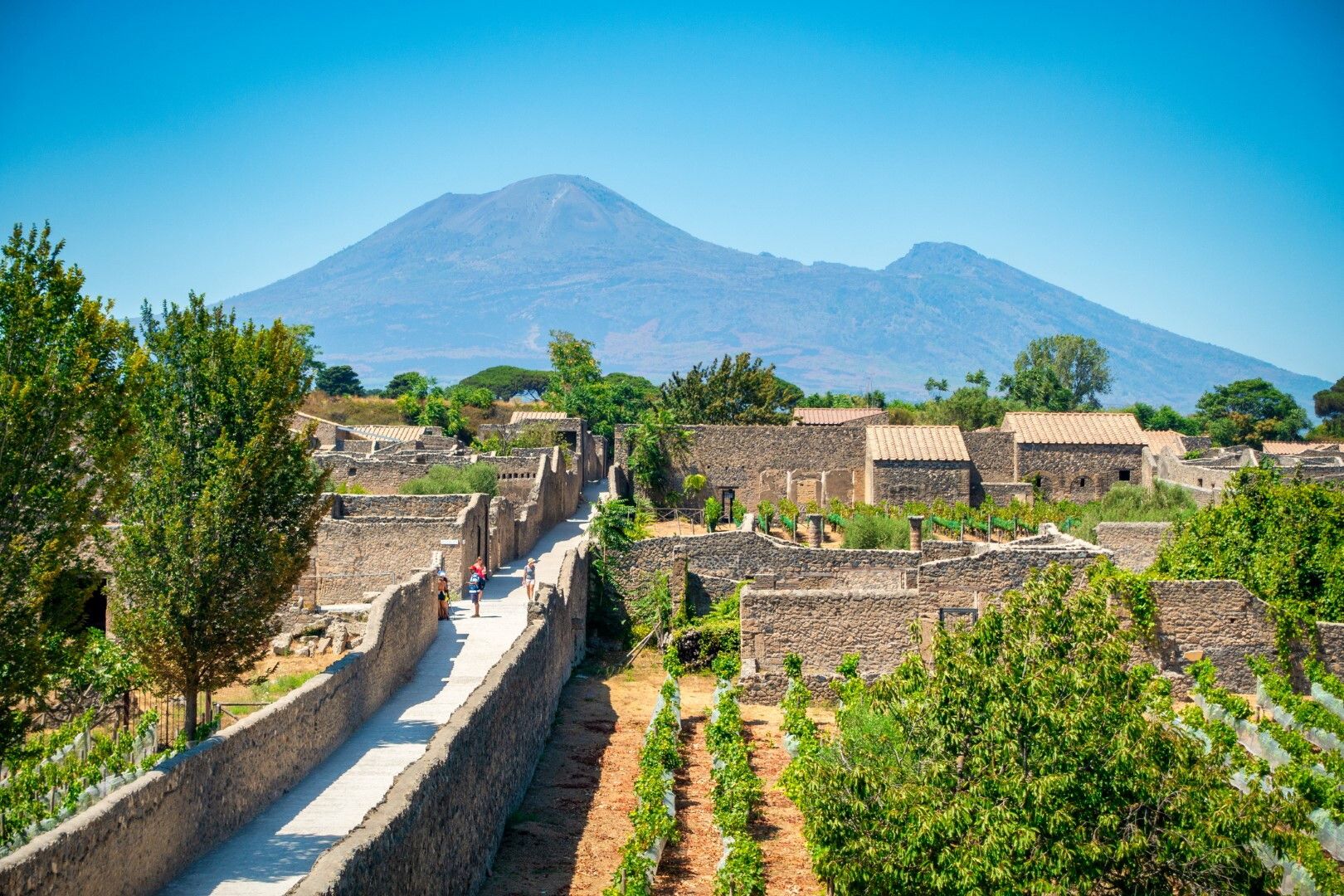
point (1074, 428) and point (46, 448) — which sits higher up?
point (1074, 428)

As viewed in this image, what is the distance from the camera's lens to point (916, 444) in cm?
4612

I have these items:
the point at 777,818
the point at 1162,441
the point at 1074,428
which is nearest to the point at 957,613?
the point at 777,818

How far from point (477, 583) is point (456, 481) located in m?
10.5

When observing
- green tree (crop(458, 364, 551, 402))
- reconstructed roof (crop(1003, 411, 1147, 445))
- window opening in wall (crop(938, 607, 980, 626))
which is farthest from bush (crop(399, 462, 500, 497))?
green tree (crop(458, 364, 551, 402))

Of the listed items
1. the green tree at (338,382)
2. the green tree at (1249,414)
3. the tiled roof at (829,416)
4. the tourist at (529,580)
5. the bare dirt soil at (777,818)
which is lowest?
the bare dirt soil at (777,818)

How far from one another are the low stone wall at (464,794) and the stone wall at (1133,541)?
13125 mm

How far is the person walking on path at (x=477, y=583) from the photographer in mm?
26484

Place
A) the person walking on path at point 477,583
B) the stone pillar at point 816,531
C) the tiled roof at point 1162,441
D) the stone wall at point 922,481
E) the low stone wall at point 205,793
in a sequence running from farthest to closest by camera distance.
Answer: the tiled roof at point 1162,441 → the stone wall at point 922,481 → the stone pillar at point 816,531 → the person walking on path at point 477,583 → the low stone wall at point 205,793

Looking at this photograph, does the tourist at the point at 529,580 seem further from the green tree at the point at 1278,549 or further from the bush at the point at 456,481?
the green tree at the point at 1278,549

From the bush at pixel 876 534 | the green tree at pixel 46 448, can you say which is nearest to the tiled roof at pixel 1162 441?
the bush at pixel 876 534

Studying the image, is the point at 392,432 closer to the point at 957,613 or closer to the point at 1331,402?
the point at 957,613

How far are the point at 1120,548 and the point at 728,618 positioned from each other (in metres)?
8.83

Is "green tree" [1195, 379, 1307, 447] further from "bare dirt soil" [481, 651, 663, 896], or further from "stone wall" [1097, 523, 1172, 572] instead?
"bare dirt soil" [481, 651, 663, 896]

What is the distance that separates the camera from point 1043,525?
108ft
